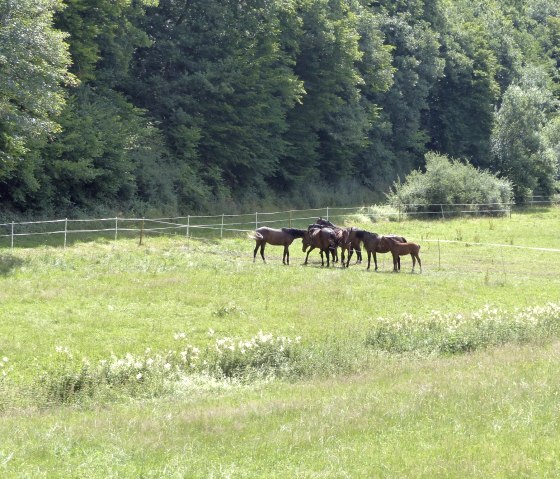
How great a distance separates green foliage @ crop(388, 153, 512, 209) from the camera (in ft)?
204

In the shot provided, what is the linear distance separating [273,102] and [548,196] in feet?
105

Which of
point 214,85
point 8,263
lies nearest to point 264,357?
point 8,263

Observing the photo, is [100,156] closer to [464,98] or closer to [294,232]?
[294,232]

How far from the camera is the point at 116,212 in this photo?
45156 mm

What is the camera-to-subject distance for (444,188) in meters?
62.0

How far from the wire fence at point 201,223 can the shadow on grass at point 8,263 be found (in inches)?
86.2

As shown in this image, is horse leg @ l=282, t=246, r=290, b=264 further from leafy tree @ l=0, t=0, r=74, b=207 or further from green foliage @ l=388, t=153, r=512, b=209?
green foliage @ l=388, t=153, r=512, b=209

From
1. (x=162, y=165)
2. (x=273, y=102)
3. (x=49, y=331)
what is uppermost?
(x=273, y=102)

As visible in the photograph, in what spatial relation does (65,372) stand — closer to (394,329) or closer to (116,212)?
(394,329)

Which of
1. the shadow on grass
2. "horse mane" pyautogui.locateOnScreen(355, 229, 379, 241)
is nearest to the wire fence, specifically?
the shadow on grass

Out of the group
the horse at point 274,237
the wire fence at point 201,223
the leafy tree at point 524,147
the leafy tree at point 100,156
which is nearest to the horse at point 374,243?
the horse at point 274,237

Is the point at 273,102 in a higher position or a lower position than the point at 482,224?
higher

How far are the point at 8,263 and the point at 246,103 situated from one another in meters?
31.1

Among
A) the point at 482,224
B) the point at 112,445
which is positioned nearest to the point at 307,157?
the point at 482,224
